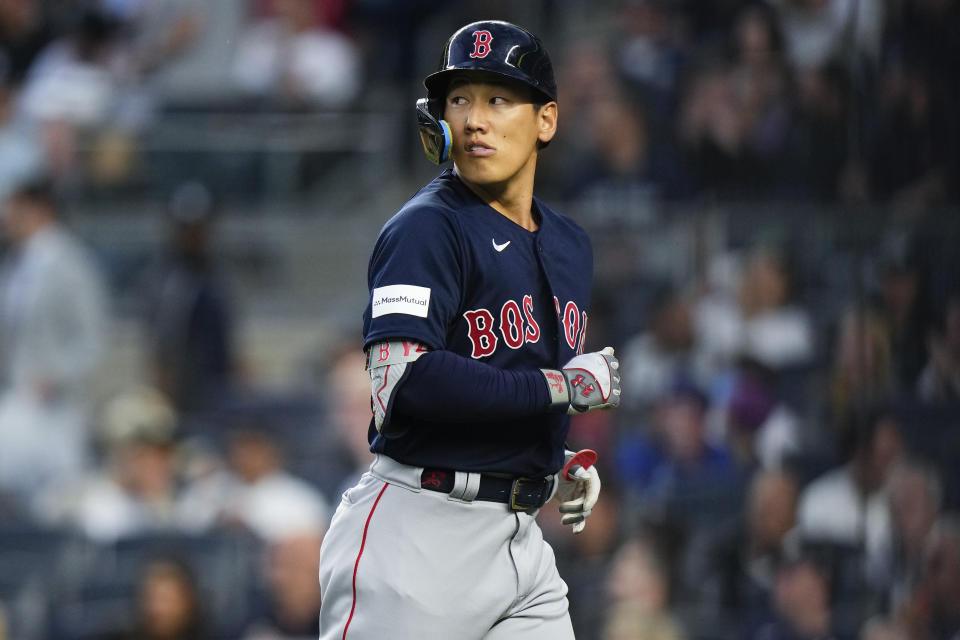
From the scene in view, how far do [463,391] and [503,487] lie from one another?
0.30 metres

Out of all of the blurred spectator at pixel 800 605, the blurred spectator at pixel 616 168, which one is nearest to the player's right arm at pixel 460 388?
the blurred spectator at pixel 800 605

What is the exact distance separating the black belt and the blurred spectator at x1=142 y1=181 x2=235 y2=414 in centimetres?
511

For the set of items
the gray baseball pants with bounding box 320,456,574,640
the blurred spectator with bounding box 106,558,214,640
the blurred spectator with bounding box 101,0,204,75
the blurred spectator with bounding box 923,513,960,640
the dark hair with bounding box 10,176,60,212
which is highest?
the blurred spectator with bounding box 101,0,204,75

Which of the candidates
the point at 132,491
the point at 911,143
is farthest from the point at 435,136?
the point at 132,491

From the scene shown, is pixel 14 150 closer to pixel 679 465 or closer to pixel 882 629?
pixel 679 465

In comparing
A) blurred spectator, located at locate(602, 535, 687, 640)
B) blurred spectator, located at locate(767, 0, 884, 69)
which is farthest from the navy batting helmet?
blurred spectator, located at locate(602, 535, 687, 640)

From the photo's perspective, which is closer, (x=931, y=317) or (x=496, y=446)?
(x=496, y=446)

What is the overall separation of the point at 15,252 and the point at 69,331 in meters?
0.69

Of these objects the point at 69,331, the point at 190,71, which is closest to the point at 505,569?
the point at 69,331

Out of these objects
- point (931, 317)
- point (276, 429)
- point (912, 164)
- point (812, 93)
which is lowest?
point (276, 429)

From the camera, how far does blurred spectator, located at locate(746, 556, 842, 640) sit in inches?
214

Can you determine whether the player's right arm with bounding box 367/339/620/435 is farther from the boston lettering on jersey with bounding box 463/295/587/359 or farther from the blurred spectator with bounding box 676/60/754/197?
the blurred spectator with bounding box 676/60/754/197

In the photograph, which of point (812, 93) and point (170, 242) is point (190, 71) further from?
point (812, 93)

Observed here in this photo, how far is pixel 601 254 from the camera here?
24.8 feet
